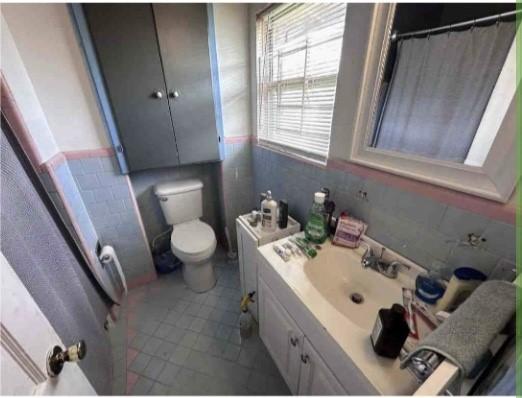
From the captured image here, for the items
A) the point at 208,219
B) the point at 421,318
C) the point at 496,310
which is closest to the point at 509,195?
the point at 496,310

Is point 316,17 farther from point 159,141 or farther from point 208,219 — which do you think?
point 208,219

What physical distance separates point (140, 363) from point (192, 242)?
78 centimetres

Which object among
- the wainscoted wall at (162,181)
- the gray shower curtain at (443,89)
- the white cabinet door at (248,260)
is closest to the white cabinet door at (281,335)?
the white cabinet door at (248,260)

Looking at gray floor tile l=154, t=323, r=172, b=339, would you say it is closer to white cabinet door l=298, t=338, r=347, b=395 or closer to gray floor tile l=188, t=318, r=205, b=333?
gray floor tile l=188, t=318, r=205, b=333

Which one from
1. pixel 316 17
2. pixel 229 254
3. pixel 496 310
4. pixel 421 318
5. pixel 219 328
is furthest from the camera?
pixel 229 254

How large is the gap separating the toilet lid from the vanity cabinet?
0.66 metres

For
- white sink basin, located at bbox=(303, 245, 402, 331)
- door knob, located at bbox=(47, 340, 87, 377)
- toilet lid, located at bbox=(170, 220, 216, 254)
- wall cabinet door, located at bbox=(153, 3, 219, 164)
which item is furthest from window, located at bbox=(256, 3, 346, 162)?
door knob, located at bbox=(47, 340, 87, 377)

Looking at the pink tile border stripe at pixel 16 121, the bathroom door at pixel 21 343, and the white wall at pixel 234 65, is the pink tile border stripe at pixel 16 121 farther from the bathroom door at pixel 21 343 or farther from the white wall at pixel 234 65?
the white wall at pixel 234 65

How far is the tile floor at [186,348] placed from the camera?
117 centimetres

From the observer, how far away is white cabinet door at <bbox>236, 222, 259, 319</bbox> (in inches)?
46.4

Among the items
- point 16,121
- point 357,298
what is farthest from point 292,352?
point 16,121

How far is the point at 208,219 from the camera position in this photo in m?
2.16

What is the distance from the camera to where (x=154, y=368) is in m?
1.26

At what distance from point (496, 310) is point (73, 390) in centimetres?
101
